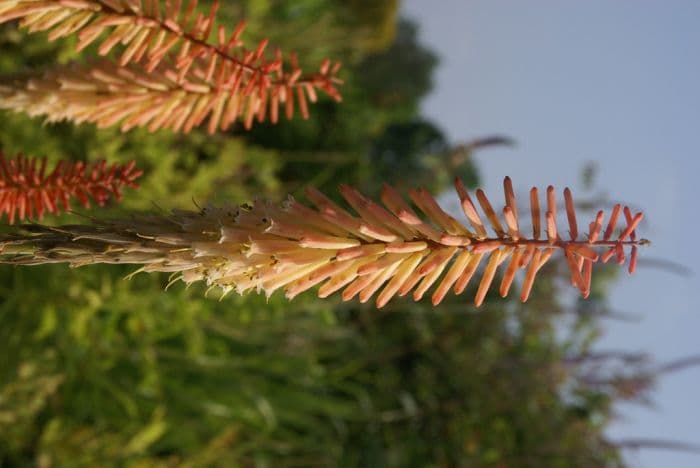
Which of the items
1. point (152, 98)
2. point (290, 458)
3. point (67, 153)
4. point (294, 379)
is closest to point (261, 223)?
point (152, 98)

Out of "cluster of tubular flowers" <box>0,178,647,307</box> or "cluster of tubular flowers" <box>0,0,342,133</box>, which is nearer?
"cluster of tubular flowers" <box>0,178,647,307</box>

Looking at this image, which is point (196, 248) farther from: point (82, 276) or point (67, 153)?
point (67, 153)

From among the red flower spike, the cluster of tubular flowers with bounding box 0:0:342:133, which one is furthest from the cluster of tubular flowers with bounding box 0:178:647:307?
the cluster of tubular flowers with bounding box 0:0:342:133

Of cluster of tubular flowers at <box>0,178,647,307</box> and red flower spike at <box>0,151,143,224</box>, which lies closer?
cluster of tubular flowers at <box>0,178,647,307</box>

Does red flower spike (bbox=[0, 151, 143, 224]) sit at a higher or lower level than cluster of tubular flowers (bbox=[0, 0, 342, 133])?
lower

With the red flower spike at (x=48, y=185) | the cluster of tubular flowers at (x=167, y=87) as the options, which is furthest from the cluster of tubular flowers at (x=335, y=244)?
the cluster of tubular flowers at (x=167, y=87)

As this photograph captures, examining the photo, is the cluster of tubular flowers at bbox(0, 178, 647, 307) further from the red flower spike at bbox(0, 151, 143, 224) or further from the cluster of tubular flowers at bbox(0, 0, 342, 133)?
the cluster of tubular flowers at bbox(0, 0, 342, 133)
